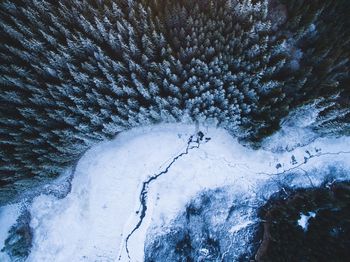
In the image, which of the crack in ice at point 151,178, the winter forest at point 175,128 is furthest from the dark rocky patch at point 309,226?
the crack in ice at point 151,178

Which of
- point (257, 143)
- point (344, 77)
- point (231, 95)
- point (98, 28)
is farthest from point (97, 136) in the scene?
point (344, 77)

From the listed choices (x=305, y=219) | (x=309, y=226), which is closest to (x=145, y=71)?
(x=305, y=219)

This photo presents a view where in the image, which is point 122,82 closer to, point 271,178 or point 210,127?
point 210,127

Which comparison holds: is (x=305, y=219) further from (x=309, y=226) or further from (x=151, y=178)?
(x=151, y=178)

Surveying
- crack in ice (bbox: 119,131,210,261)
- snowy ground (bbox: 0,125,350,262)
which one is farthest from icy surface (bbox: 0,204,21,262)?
crack in ice (bbox: 119,131,210,261)

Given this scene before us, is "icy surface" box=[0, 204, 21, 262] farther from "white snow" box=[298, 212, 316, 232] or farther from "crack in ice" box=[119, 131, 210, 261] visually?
"white snow" box=[298, 212, 316, 232]
